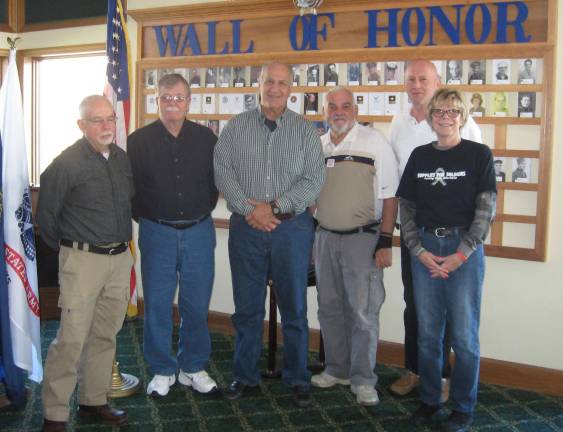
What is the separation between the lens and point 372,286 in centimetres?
299

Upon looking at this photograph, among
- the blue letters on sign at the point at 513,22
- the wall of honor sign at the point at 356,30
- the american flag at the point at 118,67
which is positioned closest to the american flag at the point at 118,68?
the american flag at the point at 118,67

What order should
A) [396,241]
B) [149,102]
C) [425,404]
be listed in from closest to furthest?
[425,404]
[396,241]
[149,102]

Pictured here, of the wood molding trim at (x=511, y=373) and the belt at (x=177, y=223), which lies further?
the wood molding trim at (x=511, y=373)

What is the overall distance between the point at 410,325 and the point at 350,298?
36cm

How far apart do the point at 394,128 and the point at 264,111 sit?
0.72m

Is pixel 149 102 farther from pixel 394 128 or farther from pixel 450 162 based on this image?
pixel 450 162

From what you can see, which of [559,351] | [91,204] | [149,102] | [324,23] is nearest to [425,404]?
[559,351]

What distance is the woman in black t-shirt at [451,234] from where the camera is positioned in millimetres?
2531

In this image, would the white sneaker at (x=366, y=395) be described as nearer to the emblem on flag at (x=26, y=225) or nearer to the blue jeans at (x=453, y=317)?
the blue jeans at (x=453, y=317)

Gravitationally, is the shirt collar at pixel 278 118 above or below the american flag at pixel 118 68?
below

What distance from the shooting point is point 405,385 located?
3.15 metres

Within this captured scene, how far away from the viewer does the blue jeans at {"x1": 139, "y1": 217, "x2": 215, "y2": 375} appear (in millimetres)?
2928

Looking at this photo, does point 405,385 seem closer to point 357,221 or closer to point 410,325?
point 410,325

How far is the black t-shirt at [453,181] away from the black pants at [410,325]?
41 cm
